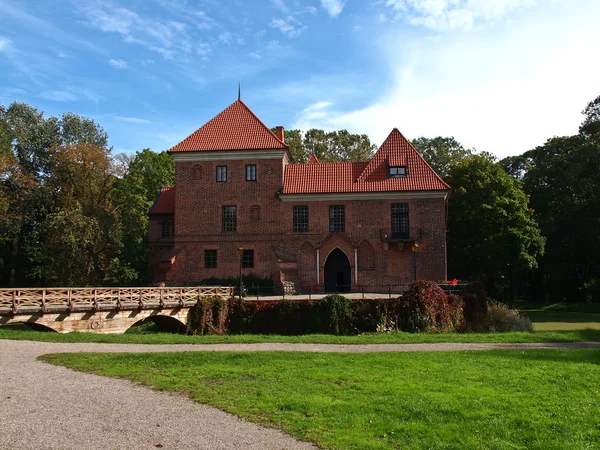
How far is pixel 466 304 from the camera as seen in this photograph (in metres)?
22.0

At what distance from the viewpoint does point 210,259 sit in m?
33.7

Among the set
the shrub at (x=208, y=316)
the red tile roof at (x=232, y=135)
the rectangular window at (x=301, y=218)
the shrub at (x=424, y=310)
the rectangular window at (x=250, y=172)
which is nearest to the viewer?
the shrub at (x=424, y=310)

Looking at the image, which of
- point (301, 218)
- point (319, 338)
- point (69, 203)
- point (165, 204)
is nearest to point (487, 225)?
point (301, 218)

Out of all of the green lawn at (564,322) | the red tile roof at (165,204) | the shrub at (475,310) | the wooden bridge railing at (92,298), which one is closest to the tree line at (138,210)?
the red tile roof at (165,204)

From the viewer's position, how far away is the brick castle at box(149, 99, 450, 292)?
32.6 meters

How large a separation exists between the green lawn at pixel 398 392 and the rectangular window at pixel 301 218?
2104 cm

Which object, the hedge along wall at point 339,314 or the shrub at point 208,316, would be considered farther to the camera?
the shrub at point 208,316

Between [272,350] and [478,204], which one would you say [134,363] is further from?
[478,204]

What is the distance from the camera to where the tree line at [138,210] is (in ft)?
116

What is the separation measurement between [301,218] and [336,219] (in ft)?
7.53

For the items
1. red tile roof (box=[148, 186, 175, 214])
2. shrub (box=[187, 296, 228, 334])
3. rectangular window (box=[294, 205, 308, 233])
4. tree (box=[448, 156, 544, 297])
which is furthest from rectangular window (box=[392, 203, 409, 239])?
red tile roof (box=[148, 186, 175, 214])

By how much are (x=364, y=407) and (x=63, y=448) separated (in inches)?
159

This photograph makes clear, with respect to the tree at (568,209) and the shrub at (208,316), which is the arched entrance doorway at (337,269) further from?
the tree at (568,209)

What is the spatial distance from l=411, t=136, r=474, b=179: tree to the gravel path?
4743cm
